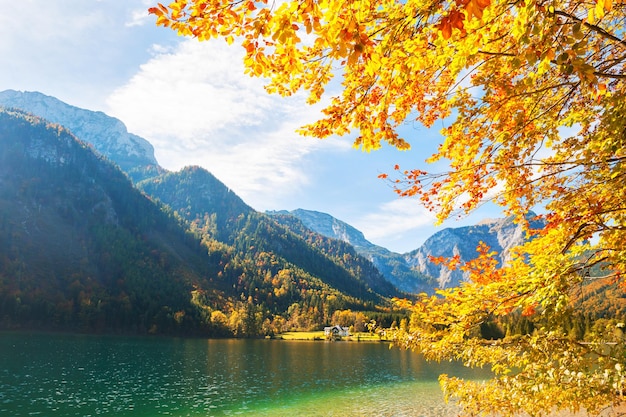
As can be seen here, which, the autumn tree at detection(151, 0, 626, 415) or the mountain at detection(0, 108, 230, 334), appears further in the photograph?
the mountain at detection(0, 108, 230, 334)

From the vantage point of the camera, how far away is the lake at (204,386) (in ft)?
103

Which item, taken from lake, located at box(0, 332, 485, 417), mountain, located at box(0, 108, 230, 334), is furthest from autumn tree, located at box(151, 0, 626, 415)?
mountain, located at box(0, 108, 230, 334)

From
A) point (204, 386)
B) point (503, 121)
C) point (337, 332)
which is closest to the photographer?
point (503, 121)

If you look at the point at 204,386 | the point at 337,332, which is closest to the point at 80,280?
the point at 337,332

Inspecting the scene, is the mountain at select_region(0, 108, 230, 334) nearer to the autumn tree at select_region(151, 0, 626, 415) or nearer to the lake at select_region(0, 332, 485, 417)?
the lake at select_region(0, 332, 485, 417)

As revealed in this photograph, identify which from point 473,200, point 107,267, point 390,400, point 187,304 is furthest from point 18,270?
point 473,200

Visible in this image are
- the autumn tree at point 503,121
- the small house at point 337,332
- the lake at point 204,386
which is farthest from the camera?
the small house at point 337,332

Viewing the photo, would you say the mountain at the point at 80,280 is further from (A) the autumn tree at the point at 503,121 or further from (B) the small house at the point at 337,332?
(A) the autumn tree at the point at 503,121

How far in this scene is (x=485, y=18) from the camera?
397cm

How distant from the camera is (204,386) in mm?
40688

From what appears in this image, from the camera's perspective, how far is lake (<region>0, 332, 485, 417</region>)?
103 ft

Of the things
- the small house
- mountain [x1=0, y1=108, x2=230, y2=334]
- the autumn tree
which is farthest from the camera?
the small house

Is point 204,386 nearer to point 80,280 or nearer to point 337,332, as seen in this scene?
point 337,332

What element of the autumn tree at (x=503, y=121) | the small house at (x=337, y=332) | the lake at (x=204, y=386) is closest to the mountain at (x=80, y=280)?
the small house at (x=337, y=332)
